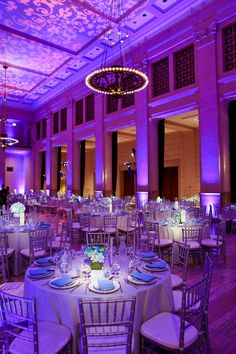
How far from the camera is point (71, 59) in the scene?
1297cm

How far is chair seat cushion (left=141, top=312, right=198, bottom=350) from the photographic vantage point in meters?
2.07

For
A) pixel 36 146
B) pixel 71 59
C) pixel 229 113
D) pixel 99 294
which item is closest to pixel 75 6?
pixel 71 59

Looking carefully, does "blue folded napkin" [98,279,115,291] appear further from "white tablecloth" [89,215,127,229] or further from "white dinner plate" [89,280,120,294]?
"white tablecloth" [89,215,127,229]

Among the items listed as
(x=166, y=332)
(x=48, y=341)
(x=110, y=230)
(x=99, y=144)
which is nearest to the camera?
(x=48, y=341)

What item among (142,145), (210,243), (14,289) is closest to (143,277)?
(14,289)

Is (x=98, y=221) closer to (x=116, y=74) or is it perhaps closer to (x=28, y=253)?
(x=28, y=253)

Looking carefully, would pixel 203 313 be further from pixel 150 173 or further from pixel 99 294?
pixel 150 173

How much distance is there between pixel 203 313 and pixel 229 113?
8.25 metres

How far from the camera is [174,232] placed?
556 centimetres

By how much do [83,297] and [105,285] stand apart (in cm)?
22

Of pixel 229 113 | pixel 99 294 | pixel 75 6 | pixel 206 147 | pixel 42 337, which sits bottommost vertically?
pixel 42 337

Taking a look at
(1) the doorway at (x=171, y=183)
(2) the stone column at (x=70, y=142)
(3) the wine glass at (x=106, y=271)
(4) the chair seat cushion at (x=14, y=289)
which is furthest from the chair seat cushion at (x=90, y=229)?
(1) the doorway at (x=171, y=183)

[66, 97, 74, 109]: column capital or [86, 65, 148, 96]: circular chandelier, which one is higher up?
[66, 97, 74, 109]: column capital

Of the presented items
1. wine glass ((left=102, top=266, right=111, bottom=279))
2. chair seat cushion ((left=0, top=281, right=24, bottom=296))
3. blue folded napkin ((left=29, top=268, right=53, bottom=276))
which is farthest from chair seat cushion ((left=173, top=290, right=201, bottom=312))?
chair seat cushion ((left=0, top=281, right=24, bottom=296))
